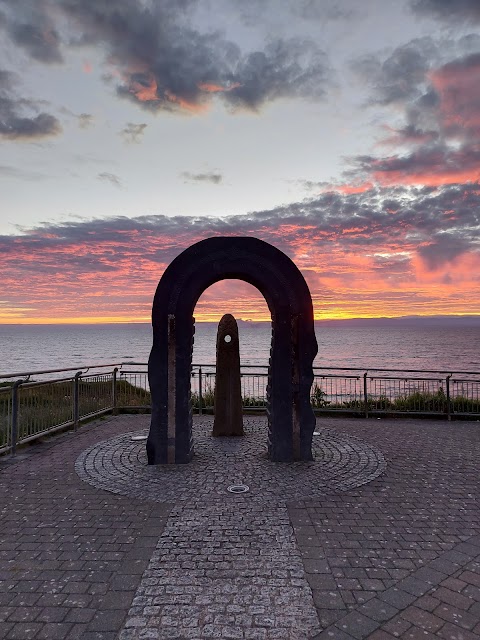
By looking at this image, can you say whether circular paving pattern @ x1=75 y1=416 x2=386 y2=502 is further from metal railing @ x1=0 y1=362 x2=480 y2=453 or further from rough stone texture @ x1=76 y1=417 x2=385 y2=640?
metal railing @ x1=0 y1=362 x2=480 y2=453

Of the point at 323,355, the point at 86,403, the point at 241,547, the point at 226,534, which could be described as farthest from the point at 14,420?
the point at 323,355

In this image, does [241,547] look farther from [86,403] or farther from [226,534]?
[86,403]

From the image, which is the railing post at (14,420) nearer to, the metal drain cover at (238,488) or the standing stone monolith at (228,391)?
the standing stone monolith at (228,391)

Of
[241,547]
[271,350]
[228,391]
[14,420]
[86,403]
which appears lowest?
[241,547]

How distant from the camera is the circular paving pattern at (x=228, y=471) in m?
6.27

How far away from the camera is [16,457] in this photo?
802 cm

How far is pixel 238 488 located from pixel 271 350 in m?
2.71

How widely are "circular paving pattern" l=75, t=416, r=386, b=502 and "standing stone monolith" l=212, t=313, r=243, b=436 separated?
1.45ft

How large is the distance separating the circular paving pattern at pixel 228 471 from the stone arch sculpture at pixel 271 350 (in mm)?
435

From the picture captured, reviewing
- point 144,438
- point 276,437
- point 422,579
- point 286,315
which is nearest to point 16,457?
point 144,438

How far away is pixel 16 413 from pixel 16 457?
2.81 ft

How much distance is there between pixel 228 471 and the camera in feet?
23.6

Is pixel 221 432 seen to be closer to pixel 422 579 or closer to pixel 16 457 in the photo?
pixel 16 457

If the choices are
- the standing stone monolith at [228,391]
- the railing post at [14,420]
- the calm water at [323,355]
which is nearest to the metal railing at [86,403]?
the railing post at [14,420]
